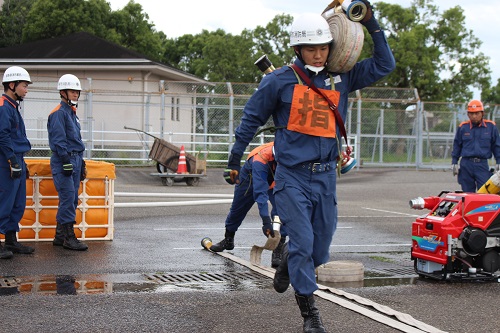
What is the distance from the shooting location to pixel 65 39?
3856cm

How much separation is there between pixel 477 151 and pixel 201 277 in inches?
259

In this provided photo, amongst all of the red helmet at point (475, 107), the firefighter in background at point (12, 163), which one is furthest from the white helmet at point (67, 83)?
the red helmet at point (475, 107)

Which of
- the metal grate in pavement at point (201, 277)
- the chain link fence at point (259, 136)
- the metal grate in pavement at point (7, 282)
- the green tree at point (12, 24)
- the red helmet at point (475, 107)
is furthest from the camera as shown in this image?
the green tree at point (12, 24)

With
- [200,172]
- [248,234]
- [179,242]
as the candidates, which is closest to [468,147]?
[248,234]

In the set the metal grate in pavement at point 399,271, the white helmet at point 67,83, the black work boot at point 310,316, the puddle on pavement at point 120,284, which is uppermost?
the white helmet at point 67,83

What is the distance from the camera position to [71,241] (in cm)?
988

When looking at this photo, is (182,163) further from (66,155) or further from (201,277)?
(201,277)

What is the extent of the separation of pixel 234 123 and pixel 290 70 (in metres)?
23.2

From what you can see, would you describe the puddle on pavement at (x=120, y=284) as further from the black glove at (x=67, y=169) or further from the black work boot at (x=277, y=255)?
the black glove at (x=67, y=169)

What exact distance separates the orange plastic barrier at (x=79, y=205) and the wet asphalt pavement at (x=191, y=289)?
311 millimetres

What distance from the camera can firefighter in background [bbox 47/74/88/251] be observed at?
383 inches

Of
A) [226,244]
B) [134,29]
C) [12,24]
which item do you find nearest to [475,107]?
[226,244]

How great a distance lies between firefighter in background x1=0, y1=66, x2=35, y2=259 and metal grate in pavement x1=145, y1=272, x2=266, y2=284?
2093 millimetres

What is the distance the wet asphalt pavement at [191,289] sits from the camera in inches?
236
